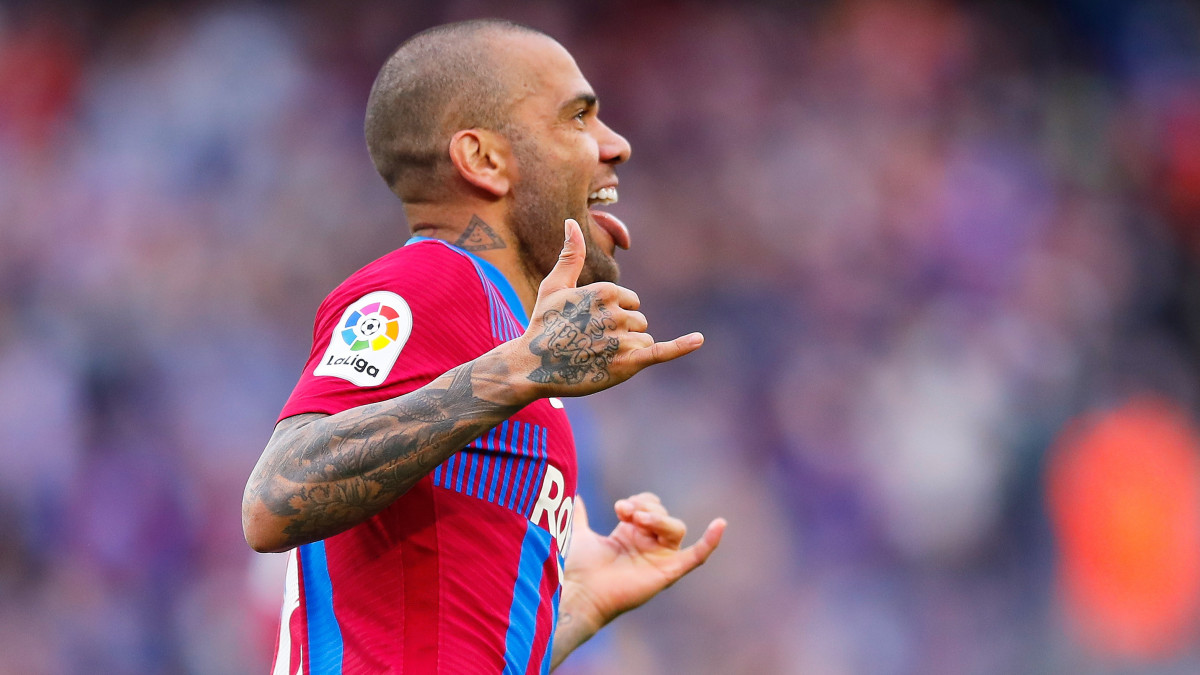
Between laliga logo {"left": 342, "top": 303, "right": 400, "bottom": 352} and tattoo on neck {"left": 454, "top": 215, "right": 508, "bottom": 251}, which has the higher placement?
tattoo on neck {"left": 454, "top": 215, "right": 508, "bottom": 251}

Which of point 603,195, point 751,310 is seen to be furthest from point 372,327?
point 751,310

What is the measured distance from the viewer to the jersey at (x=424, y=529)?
2.06m

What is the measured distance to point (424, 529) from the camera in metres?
2.12

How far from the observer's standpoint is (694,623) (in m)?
6.47

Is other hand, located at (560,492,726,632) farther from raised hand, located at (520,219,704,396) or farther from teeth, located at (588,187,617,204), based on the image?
raised hand, located at (520,219,704,396)

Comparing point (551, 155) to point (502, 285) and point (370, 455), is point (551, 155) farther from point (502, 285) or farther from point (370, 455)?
point (370, 455)

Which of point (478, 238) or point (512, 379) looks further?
point (478, 238)

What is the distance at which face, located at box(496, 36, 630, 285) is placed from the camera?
103 inches

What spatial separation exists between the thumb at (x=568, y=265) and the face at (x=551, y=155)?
69cm

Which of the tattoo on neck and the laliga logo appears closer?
the laliga logo

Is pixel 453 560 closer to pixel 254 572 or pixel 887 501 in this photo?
pixel 254 572

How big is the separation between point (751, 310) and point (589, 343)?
5.61 meters

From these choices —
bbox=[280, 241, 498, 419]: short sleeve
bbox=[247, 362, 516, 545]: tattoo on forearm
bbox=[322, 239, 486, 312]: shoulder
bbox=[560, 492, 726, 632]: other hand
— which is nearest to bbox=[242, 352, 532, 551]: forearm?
bbox=[247, 362, 516, 545]: tattoo on forearm

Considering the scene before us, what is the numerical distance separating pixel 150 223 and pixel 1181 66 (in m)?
7.01
